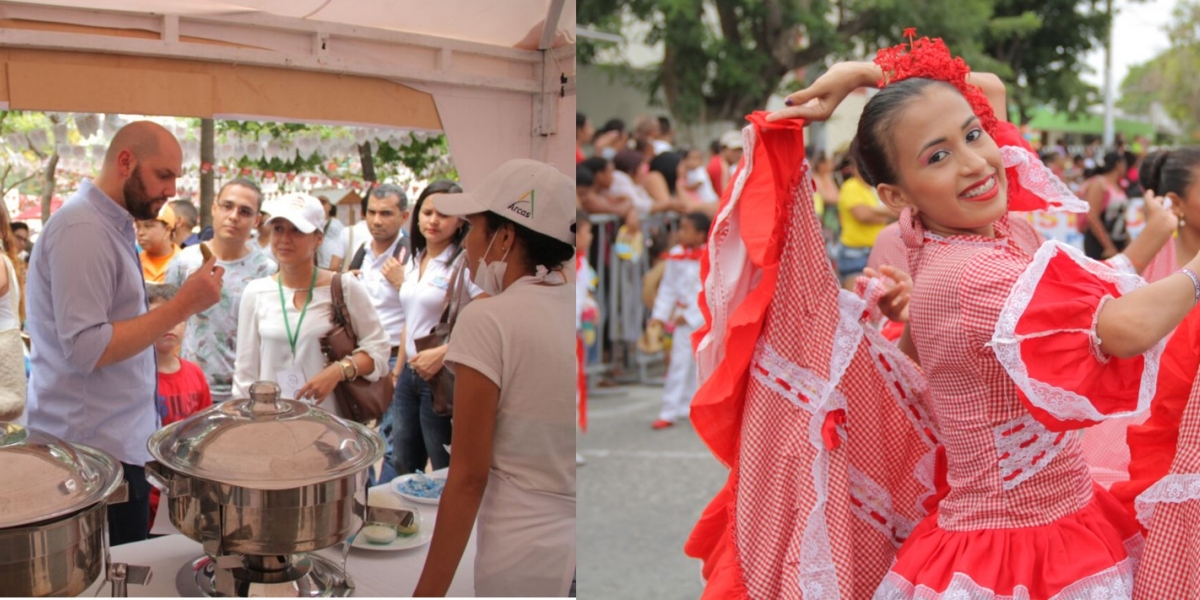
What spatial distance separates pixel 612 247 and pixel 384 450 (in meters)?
5.83

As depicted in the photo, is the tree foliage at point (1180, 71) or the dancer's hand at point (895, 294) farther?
the tree foliage at point (1180, 71)

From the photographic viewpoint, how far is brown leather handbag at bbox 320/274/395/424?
6.75 ft

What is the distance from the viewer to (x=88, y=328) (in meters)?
1.92

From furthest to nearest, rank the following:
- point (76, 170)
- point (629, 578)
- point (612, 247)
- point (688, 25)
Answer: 1. point (688, 25)
2. point (612, 247)
3. point (629, 578)
4. point (76, 170)

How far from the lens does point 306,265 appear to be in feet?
6.73

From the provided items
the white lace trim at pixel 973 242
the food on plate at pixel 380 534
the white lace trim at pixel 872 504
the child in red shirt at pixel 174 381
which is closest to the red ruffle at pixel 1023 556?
the white lace trim at pixel 872 504

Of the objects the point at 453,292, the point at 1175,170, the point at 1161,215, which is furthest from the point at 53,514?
the point at 1175,170

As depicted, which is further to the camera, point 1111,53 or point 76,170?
point 1111,53

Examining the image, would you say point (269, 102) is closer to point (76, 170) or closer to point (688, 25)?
point (76, 170)

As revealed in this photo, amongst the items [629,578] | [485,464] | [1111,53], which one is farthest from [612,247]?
[1111,53]

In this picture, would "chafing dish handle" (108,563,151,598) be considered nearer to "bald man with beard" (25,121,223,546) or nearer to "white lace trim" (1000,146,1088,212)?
"bald man with beard" (25,121,223,546)

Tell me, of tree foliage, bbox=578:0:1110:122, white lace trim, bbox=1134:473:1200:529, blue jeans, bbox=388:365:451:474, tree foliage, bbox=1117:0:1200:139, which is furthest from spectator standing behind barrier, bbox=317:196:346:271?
tree foliage, bbox=1117:0:1200:139

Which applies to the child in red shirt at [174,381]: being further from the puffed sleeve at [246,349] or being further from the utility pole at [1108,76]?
the utility pole at [1108,76]

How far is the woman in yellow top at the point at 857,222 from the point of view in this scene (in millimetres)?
7598
